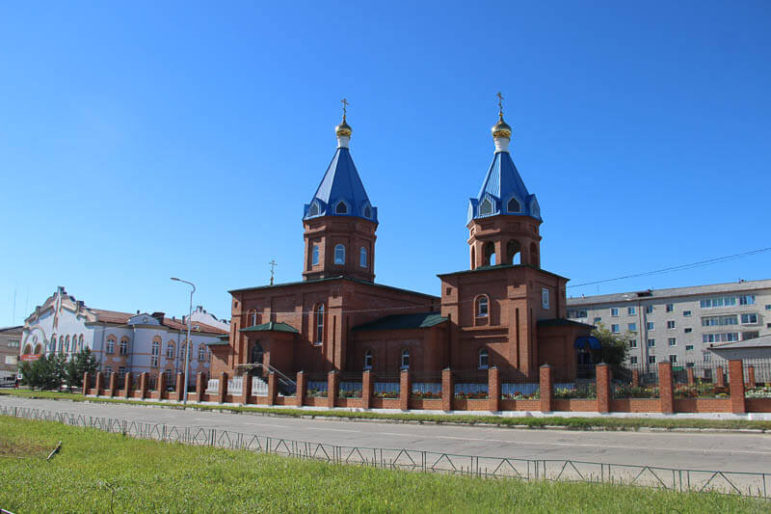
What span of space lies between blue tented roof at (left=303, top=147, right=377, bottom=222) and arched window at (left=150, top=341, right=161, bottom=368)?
25397mm

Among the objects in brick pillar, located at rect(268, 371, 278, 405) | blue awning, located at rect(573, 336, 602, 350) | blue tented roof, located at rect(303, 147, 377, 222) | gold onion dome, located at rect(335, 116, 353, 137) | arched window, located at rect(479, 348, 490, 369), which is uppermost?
gold onion dome, located at rect(335, 116, 353, 137)

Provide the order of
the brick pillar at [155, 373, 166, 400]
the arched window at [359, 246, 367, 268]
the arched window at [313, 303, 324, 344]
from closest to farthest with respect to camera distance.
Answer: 1. the arched window at [313, 303, 324, 344]
2. the brick pillar at [155, 373, 166, 400]
3. the arched window at [359, 246, 367, 268]

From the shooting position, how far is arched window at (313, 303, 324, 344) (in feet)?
128

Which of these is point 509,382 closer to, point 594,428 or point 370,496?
point 594,428

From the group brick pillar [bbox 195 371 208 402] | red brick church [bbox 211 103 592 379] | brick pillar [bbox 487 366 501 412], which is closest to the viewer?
brick pillar [bbox 487 366 501 412]

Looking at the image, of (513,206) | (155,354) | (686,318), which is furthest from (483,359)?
(155,354)

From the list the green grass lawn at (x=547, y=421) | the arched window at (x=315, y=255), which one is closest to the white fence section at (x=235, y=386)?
the green grass lawn at (x=547, y=421)

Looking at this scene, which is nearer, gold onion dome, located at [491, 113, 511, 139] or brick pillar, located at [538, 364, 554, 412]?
brick pillar, located at [538, 364, 554, 412]

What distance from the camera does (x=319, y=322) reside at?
39438 millimetres

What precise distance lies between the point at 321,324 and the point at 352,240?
5606 mm

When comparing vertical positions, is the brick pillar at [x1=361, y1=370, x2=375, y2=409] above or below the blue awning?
below

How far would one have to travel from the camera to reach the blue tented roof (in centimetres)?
4066

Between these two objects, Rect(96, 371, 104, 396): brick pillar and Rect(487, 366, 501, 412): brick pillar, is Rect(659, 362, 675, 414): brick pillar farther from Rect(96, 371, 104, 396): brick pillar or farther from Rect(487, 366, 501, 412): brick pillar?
Rect(96, 371, 104, 396): brick pillar

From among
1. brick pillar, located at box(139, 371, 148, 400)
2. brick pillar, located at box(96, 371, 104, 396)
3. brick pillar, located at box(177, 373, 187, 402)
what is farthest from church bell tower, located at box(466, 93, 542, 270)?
brick pillar, located at box(96, 371, 104, 396)
